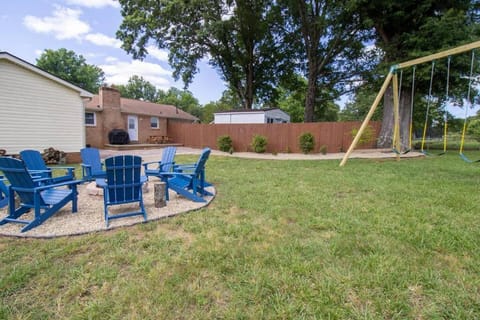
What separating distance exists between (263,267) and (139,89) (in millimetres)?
53123

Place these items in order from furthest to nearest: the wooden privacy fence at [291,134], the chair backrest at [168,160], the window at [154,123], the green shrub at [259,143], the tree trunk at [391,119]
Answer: the window at [154,123]
the green shrub at [259,143]
the wooden privacy fence at [291,134]
the tree trunk at [391,119]
the chair backrest at [168,160]

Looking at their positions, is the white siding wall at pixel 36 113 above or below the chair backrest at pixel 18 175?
above

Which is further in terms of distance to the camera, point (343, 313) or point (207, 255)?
point (207, 255)

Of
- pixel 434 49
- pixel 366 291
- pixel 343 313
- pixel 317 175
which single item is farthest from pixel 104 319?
pixel 434 49

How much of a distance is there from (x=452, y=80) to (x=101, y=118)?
20.1 meters

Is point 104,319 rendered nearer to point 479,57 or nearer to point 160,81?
point 479,57

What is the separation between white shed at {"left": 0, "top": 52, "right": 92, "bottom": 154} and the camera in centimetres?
822

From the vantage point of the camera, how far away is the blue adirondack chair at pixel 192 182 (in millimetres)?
4297

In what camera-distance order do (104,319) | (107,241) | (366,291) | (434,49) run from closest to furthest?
(104,319) < (366,291) < (107,241) < (434,49)

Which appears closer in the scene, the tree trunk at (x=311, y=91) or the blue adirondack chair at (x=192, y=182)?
the blue adirondack chair at (x=192, y=182)

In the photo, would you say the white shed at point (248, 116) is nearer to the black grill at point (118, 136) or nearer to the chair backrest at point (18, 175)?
the black grill at point (118, 136)

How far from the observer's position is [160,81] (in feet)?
154

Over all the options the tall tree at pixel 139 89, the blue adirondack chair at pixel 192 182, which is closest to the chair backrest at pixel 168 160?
the blue adirondack chair at pixel 192 182

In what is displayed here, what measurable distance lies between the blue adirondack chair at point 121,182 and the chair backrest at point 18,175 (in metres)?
0.92
